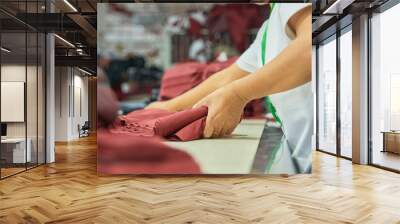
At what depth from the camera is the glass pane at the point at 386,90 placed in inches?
272

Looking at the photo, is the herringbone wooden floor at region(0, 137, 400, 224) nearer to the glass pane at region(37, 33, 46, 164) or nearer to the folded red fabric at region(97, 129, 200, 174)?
the folded red fabric at region(97, 129, 200, 174)

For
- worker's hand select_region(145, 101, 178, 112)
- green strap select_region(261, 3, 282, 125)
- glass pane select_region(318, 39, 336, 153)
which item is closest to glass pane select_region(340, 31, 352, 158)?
glass pane select_region(318, 39, 336, 153)

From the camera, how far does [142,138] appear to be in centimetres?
609

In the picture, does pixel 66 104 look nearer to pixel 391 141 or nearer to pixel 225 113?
pixel 225 113

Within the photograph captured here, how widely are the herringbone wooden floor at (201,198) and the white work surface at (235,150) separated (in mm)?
185

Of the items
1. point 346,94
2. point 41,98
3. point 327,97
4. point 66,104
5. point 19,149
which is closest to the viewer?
point 19,149

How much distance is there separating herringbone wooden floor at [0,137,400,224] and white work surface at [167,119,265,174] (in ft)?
0.61

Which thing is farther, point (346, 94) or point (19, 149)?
point (346, 94)

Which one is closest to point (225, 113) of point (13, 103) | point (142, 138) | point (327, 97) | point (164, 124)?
point (164, 124)

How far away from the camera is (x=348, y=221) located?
3.70 meters

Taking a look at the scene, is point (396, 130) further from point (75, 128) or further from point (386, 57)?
point (75, 128)

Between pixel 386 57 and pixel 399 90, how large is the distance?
2.47ft

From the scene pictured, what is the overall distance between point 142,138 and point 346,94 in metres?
5.12

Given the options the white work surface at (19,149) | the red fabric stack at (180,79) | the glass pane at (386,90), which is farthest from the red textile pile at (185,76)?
the glass pane at (386,90)
